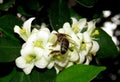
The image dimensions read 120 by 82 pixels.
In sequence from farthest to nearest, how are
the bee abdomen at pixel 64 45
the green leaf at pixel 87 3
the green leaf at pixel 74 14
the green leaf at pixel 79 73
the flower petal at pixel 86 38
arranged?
the green leaf at pixel 74 14 < the green leaf at pixel 87 3 < the flower petal at pixel 86 38 < the bee abdomen at pixel 64 45 < the green leaf at pixel 79 73

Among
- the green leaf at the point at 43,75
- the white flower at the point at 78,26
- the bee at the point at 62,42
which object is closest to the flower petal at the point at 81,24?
the white flower at the point at 78,26

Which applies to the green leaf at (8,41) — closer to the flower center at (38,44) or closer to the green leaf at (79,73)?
the flower center at (38,44)

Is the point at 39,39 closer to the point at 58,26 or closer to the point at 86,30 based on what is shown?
the point at 58,26

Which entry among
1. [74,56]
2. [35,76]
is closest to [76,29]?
[74,56]

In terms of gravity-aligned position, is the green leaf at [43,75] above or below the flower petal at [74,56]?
A: below

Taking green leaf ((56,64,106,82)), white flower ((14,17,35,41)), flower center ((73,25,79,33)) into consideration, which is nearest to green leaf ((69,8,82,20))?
flower center ((73,25,79,33))

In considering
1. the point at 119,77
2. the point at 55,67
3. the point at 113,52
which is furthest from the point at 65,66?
the point at 119,77

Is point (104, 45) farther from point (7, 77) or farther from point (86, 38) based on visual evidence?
point (7, 77)
